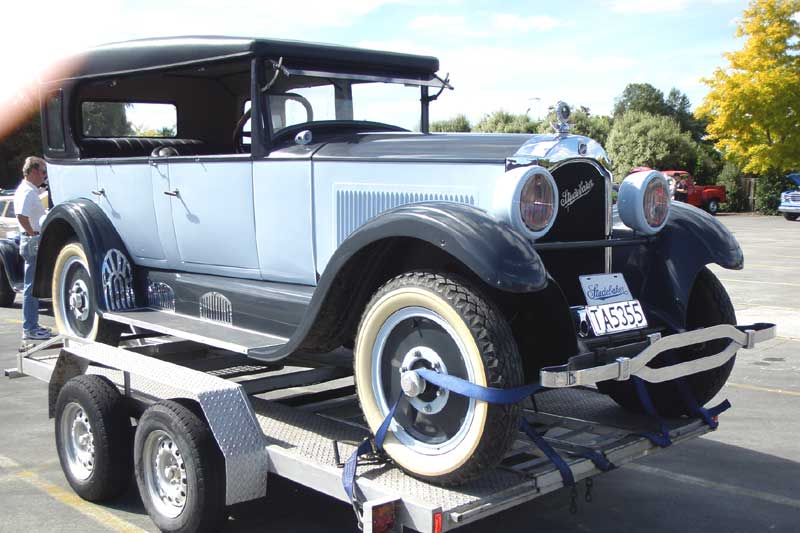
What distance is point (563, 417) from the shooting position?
14.4 feet

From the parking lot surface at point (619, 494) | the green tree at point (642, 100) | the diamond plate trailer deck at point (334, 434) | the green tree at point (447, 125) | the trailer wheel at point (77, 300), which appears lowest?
the parking lot surface at point (619, 494)

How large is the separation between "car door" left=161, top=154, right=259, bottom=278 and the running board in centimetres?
31

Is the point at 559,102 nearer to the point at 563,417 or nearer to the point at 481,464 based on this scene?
the point at 563,417

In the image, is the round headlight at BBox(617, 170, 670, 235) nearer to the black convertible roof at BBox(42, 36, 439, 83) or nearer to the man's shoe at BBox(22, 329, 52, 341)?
the black convertible roof at BBox(42, 36, 439, 83)

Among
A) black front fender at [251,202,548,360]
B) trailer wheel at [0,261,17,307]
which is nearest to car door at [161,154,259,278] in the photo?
black front fender at [251,202,548,360]

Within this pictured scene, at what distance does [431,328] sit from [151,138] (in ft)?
12.7

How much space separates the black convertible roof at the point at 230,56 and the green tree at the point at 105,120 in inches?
16.9

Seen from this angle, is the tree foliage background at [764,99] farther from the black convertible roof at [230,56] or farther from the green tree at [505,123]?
the black convertible roof at [230,56]

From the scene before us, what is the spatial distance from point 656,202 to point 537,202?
1.01 metres

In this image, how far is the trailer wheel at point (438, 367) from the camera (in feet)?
10.5

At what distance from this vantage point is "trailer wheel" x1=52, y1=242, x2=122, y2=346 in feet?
18.4

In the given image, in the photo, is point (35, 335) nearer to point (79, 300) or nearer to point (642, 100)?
point (79, 300)

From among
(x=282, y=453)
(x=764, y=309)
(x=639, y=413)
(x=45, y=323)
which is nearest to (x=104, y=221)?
(x=282, y=453)

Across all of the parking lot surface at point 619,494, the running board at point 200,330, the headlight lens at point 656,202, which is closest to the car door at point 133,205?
the running board at point 200,330
